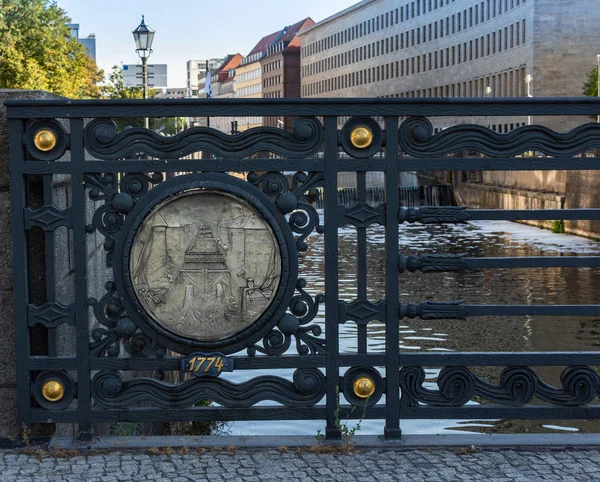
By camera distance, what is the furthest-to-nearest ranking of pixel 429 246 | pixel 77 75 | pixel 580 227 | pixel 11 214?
1. pixel 77 75
2. pixel 580 227
3. pixel 429 246
4. pixel 11 214

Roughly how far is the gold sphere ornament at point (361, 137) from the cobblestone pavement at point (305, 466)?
132 centimetres

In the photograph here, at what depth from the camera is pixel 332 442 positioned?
5172 mm

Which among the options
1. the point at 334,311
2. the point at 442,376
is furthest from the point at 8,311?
the point at 442,376

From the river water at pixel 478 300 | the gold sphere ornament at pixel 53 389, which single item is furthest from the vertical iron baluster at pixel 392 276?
the river water at pixel 478 300

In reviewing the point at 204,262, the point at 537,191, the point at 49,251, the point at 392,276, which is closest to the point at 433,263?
the point at 392,276

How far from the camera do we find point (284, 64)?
16125 centimetres

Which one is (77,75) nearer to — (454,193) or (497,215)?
(454,193)

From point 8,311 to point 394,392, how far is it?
1.74 meters

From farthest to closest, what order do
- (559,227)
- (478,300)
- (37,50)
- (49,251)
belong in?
(37,50)
(559,227)
(478,300)
(49,251)

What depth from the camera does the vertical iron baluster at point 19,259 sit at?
509cm

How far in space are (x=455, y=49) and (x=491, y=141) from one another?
325ft

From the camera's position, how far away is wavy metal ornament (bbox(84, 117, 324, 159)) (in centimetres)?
509

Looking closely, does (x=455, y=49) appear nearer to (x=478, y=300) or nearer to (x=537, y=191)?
(x=537, y=191)

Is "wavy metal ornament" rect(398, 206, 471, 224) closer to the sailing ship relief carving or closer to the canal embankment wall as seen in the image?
the sailing ship relief carving
